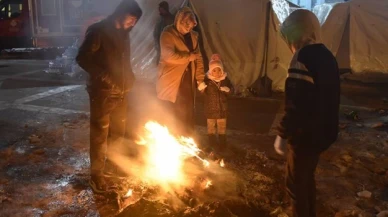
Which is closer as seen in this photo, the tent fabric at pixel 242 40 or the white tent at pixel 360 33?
the tent fabric at pixel 242 40

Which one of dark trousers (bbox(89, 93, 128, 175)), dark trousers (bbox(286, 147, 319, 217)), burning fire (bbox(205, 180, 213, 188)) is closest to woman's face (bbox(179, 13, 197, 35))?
dark trousers (bbox(89, 93, 128, 175))

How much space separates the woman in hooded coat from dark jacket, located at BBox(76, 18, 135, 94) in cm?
88

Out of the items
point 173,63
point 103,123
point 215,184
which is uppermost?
point 173,63

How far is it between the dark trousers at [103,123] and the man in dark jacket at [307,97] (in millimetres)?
2012

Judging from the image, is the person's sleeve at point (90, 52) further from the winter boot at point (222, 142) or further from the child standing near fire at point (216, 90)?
the winter boot at point (222, 142)

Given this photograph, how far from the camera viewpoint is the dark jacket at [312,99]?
2.67 meters

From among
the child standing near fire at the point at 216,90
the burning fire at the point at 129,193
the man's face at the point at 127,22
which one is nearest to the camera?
the man's face at the point at 127,22

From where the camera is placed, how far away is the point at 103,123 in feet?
13.3

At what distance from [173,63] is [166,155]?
1289mm

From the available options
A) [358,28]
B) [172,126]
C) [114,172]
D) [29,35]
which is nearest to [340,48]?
[358,28]

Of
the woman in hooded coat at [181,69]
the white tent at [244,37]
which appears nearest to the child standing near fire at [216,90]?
the woman in hooded coat at [181,69]

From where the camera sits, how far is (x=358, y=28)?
10133 mm

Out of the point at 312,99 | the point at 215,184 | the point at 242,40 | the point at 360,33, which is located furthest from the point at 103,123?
the point at 360,33

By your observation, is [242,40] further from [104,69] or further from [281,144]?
[281,144]
